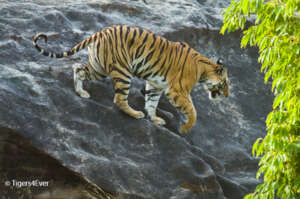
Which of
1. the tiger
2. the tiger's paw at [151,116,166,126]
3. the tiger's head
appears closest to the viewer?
the tiger

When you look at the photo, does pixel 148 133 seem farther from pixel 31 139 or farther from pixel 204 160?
pixel 31 139

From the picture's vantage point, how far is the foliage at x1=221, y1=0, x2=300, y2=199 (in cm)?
411

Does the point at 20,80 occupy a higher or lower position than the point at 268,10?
lower

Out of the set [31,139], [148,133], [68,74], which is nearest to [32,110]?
[31,139]

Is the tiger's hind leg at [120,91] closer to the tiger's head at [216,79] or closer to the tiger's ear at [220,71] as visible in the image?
the tiger's head at [216,79]

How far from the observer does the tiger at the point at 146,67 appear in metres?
6.28

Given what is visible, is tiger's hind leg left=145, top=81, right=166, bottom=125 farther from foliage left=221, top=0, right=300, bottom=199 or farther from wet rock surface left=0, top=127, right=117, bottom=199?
foliage left=221, top=0, right=300, bottom=199

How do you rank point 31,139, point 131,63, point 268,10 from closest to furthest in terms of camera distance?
point 268,10, point 31,139, point 131,63

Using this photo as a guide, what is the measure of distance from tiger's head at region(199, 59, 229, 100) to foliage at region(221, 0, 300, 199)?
2.71 metres

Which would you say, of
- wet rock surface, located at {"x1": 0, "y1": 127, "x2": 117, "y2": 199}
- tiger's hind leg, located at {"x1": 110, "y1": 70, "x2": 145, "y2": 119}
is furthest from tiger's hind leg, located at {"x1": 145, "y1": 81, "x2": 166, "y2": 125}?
wet rock surface, located at {"x1": 0, "y1": 127, "x2": 117, "y2": 199}

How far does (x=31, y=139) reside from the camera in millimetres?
5250

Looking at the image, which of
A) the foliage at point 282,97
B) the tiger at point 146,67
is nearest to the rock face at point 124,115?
the tiger at point 146,67

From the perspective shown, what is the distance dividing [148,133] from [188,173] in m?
0.80

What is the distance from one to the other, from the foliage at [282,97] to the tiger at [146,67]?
2321 millimetres
